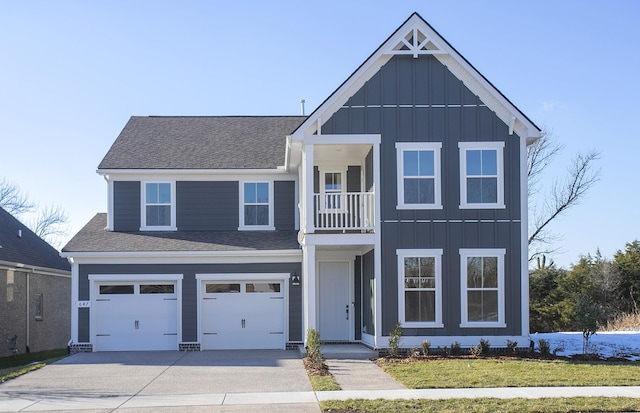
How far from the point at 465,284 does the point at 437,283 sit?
745 mm

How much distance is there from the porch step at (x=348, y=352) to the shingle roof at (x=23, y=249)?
38.6 ft

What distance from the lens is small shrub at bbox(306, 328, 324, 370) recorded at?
17100 mm

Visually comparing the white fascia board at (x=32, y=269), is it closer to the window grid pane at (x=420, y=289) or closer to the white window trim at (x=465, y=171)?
the window grid pane at (x=420, y=289)

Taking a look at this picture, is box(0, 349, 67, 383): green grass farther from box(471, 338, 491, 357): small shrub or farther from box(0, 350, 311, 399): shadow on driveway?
box(471, 338, 491, 357): small shrub

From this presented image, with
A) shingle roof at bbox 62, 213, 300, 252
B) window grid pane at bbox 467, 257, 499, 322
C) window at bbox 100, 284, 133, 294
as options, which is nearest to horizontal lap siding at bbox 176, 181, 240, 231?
shingle roof at bbox 62, 213, 300, 252

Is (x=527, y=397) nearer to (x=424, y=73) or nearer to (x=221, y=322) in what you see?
(x=424, y=73)

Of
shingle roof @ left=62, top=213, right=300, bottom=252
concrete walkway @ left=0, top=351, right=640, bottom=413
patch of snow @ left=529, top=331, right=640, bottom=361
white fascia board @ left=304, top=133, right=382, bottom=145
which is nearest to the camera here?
concrete walkway @ left=0, top=351, right=640, bottom=413

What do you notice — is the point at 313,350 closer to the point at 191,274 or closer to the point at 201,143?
the point at 191,274

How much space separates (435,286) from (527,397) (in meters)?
6.79

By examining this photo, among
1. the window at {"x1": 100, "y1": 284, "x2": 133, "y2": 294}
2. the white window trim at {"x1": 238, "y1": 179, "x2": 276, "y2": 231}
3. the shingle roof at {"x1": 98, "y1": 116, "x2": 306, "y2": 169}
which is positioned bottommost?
the window at {"x1": 100, "y1": 284, "x2": 133, "y2": 294}

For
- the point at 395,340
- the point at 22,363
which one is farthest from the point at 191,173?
the point at 395,340

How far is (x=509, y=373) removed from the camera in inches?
605

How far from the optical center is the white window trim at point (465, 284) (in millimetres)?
19312

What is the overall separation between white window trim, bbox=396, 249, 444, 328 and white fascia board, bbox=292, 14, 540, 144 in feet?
13.1
